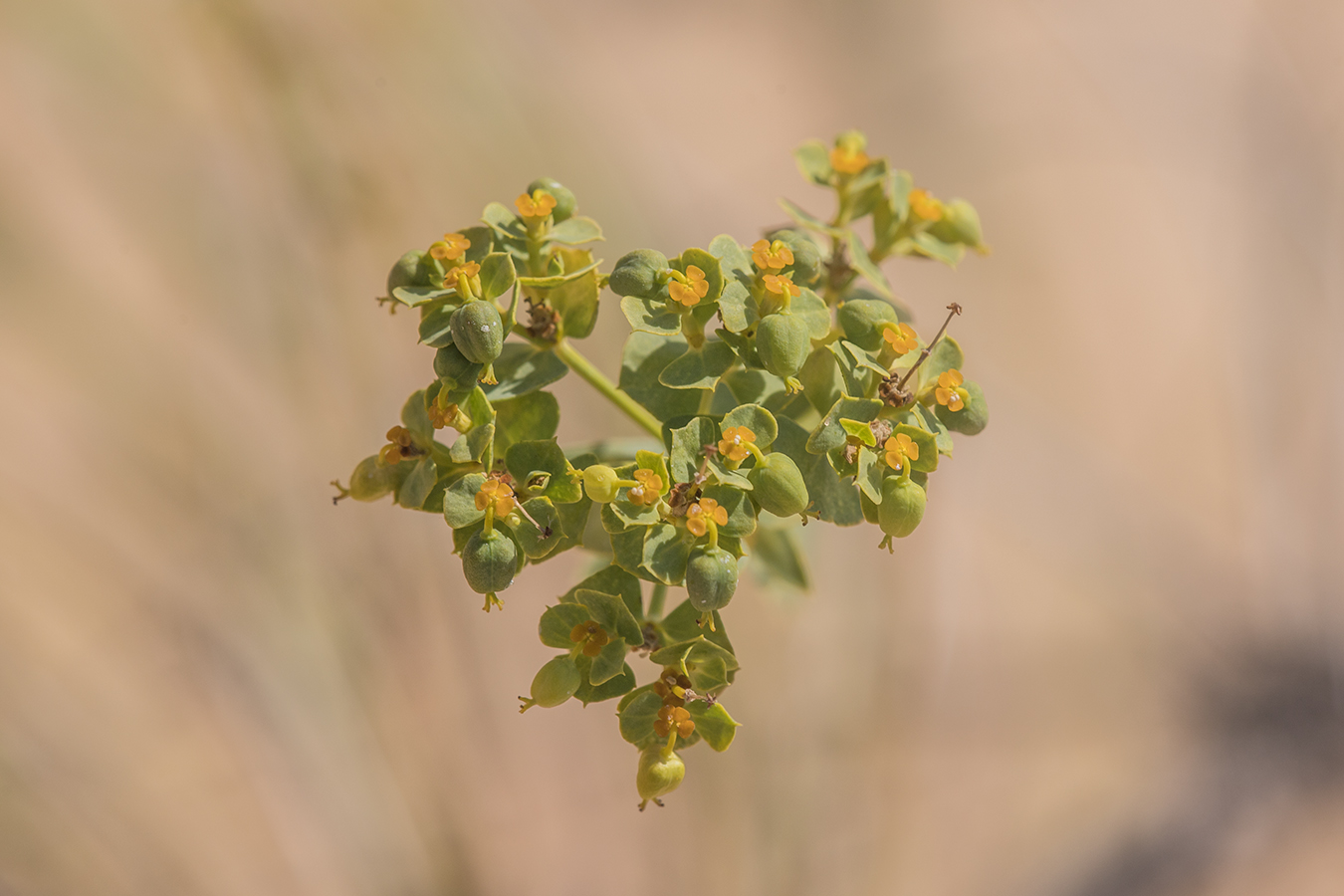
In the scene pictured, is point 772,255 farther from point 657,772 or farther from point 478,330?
point 657,772

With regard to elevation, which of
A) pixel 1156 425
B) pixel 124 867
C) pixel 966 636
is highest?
pixel 1156 425

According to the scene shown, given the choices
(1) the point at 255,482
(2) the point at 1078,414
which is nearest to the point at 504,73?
(1) the point at 255,482

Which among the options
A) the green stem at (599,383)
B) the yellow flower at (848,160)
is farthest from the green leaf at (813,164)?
the green stem at (599,383)

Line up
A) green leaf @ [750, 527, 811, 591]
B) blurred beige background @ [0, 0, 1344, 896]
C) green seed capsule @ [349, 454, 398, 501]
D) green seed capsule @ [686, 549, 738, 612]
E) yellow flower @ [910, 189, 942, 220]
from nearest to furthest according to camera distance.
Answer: green seed capsule @ [686, 549, 738, 612]
green seed capsule @ [349, 454, 398, 501]
yellow flower @ [910, 189, 942, 220]
green leaf @ [750, 527, 811, 591]
blurred beige background @ [0, 0, 1344, 896]

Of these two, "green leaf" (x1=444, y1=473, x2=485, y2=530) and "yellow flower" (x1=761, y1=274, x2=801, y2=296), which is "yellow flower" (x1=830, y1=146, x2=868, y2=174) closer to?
"yellow flower" (x1=761, y1=274, x2=801, y2=296)

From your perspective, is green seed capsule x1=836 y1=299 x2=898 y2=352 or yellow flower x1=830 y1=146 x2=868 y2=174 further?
yellow flower x1=830 y1=146 x2=868 y2=174

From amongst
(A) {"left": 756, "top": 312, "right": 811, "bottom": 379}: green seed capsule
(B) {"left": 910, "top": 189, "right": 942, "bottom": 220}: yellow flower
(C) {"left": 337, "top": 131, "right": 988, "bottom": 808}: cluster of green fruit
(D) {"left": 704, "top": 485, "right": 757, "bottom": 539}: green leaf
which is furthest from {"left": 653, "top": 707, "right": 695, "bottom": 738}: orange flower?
(B) {"left": 910, "top": 189, "right": 942, "bottom": 220}: yellow flower

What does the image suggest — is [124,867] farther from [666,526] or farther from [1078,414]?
[1078,414]

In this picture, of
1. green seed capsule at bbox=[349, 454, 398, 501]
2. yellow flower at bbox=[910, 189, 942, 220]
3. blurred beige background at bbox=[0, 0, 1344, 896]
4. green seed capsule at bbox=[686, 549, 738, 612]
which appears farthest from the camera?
blurred beige background at bbox=[0, 0, 1344, 896]
